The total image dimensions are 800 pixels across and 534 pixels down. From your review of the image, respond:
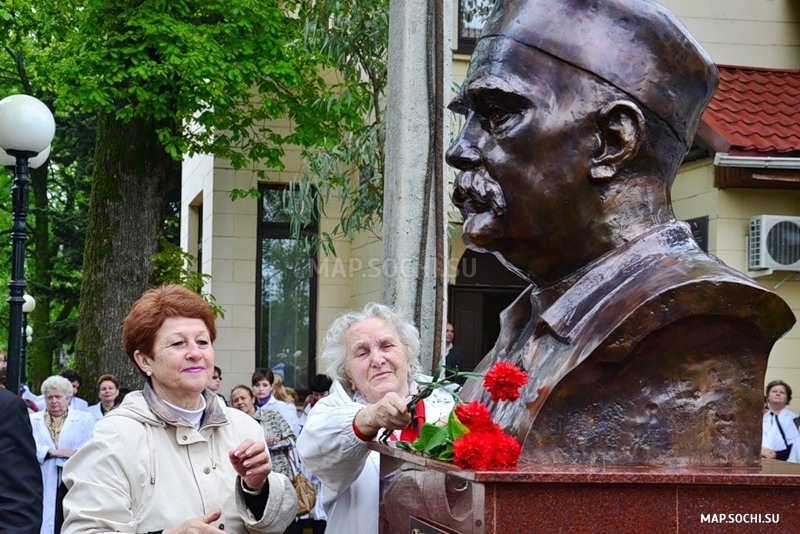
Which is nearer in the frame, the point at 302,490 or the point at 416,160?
the point at 416,160

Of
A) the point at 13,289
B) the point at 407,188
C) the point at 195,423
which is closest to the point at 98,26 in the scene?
the point at 13,289

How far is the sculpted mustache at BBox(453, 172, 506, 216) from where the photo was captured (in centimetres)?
366

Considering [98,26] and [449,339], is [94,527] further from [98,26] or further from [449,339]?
[98,26]

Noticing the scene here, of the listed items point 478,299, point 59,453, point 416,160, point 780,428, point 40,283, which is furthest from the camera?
point 40,283

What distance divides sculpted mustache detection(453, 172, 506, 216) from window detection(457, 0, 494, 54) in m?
11.0

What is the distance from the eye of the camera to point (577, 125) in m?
3.59

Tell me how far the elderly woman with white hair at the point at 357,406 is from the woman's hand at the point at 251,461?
261mm

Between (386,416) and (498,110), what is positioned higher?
(498,110)

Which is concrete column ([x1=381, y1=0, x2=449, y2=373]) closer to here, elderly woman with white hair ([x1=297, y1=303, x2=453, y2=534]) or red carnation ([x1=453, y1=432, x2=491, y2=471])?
elderly woman with white hair ([x1=297, y1=303, x2=453, y2=534])

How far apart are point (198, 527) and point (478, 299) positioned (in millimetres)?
13394

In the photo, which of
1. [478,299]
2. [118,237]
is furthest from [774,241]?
[118,237]

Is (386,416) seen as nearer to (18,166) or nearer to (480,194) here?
(480,194)

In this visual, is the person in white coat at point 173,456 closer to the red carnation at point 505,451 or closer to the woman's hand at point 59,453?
the red carnation at point 505,451

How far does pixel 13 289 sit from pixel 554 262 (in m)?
6.25
